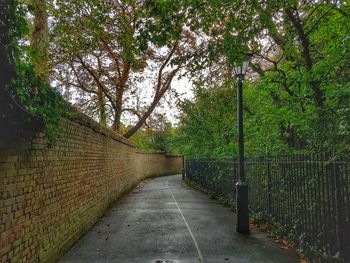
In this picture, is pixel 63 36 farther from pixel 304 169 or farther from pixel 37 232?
pixel 304 169

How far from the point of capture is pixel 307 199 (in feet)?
18.6

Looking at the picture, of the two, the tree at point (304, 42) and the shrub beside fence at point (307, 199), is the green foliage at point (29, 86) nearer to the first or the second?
the tree at point (304, 42)

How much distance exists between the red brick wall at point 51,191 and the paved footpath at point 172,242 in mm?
521

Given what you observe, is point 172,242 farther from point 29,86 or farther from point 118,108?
point 118,108

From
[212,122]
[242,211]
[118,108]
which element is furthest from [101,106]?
[242,211]

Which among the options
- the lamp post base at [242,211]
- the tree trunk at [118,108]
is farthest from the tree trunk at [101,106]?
the lamp post base at [242,211]

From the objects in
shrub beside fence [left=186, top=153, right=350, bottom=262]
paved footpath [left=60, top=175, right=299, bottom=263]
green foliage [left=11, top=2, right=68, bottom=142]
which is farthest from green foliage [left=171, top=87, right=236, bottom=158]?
green foliage [left=11, top=2, right=68, bottom=142]

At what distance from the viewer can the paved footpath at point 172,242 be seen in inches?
220

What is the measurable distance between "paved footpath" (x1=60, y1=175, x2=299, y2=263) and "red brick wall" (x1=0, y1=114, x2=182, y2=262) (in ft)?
1.71

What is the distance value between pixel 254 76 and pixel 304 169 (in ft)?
32.4

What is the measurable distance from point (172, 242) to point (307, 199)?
2759 mm

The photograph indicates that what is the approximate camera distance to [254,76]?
49.1 ft

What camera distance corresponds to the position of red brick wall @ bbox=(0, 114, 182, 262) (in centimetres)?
392

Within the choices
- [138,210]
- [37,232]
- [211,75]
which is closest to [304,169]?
[37,232]
